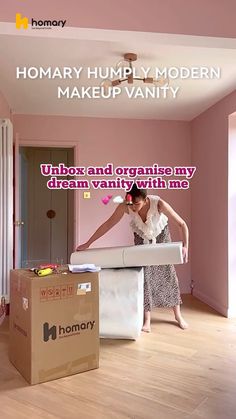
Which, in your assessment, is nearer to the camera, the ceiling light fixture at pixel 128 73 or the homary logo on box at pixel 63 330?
the homary logo on box at pixel 63 330

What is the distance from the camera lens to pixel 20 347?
2.26 m

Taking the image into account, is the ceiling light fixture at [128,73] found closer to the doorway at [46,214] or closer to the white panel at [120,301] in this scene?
the white panel at [120,301]

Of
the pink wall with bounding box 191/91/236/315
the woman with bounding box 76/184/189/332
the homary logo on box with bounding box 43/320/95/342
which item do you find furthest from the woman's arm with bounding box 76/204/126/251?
the pink wall with bounding box 191/91/236/315

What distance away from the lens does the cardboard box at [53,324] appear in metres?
2.11

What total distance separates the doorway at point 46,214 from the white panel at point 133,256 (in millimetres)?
3078

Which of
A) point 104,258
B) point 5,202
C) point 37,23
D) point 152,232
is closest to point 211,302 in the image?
point 152,232

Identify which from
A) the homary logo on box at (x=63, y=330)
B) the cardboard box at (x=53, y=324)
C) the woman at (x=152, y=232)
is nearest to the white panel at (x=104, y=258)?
the woman at (x=152, y=232)

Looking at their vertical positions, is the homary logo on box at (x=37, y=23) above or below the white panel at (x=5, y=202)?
above

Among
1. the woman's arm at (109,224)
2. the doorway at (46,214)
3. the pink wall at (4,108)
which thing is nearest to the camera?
the woman's arm at (109,224)

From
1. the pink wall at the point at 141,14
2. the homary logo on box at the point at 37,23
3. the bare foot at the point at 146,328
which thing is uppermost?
the pink wall at the point at 141,14

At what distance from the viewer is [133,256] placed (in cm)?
269

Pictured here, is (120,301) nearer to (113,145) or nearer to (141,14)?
(141,14)

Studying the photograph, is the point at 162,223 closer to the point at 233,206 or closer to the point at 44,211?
the point at 233,206

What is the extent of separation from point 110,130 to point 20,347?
2795 millimetres
